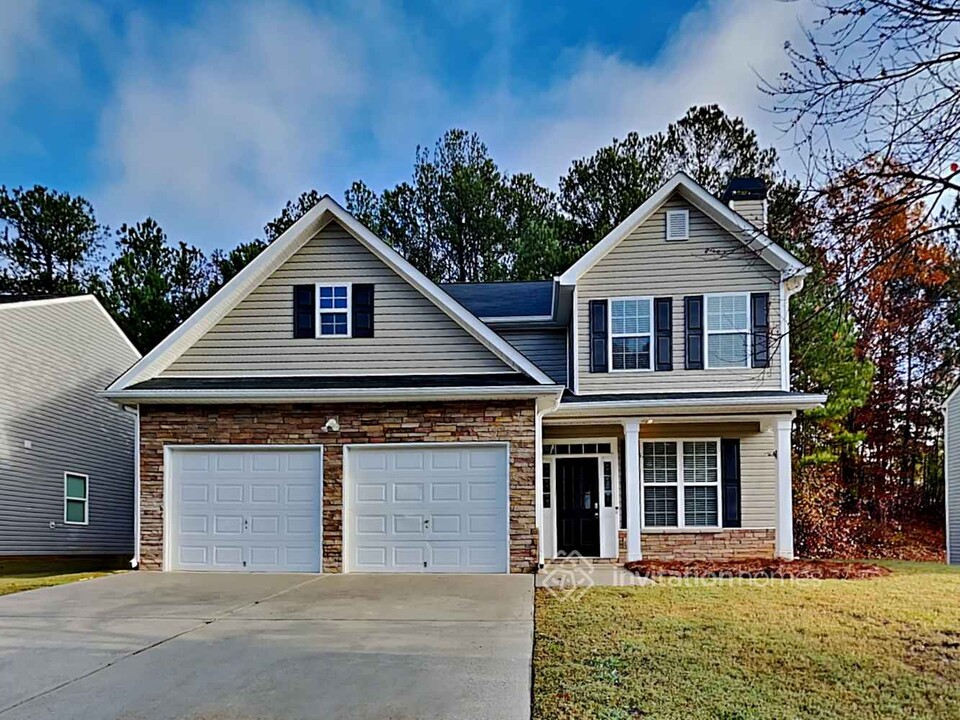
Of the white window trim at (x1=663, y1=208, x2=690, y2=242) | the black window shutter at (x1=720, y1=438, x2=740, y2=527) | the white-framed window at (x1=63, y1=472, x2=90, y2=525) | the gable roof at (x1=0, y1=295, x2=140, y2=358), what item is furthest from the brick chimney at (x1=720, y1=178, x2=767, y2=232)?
the white-framed window at (x1=63, y1=472, x2=90, y2=525)

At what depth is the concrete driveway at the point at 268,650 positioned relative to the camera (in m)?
6.45

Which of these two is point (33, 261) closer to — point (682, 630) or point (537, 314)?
point (537, 314)

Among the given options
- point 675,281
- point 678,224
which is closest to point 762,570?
point 675,281

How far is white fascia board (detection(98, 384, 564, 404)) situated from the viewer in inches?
535

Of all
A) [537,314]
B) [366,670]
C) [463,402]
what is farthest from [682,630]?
[537,314]

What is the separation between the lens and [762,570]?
43.2 feet

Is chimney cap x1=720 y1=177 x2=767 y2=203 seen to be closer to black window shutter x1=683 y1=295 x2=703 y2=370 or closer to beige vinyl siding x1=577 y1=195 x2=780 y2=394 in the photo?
beige vinyl siding x1=577 y1=195 x2=780 y2=394

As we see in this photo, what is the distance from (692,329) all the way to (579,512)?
402 cm

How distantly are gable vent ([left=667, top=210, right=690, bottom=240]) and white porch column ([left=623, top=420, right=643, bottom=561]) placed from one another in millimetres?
3432

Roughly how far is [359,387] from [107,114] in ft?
42.0

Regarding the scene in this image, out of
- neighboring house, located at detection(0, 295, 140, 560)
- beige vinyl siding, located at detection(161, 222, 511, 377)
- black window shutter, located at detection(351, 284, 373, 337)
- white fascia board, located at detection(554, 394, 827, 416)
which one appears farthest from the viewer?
neighboring house, located at detection(0, 295, 140, 560)

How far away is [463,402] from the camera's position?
13.9m

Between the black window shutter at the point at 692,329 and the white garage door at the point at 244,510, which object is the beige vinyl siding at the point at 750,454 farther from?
the white garage door at the point at 244,510

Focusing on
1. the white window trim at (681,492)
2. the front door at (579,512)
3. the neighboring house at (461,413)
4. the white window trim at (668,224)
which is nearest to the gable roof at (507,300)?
the neighboring house at (461,413)
